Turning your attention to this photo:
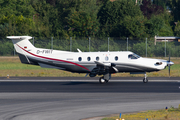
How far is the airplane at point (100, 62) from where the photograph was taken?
80.8 ft

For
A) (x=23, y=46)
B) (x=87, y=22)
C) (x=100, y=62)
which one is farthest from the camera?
(x=87, y=22)

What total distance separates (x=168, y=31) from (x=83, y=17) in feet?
79.7

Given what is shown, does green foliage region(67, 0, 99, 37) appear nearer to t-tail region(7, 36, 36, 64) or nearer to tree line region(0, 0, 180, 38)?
tree line region(0, 0, 180, 38)

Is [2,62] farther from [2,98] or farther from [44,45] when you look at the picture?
[2,98]

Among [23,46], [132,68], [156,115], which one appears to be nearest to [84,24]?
[23,46]

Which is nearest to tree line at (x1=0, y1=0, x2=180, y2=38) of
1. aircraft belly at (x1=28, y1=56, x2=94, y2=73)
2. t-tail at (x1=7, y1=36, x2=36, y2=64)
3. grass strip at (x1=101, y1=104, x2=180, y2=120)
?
t-tail at (x1=7, y1=36, x2=36, y2=64)

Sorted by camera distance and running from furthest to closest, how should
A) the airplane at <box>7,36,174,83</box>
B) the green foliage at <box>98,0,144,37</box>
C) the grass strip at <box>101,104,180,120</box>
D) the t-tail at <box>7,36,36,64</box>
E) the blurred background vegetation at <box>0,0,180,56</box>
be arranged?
the green foliage at <box>98,0,144,37</box>
the blurred background vegetation at <box>0,0,180,56</box>
the t-tail at <box>7,36,36,64</box>
the airplane at <box>7,36,174,83</box>
the grass strip at <box>101,104,180,120</box>

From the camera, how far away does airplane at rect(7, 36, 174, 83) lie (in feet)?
80.8

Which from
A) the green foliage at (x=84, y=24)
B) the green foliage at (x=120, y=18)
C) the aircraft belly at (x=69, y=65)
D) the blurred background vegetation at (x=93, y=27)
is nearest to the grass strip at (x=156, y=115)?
the aircraft belly at (x=69, y=65)

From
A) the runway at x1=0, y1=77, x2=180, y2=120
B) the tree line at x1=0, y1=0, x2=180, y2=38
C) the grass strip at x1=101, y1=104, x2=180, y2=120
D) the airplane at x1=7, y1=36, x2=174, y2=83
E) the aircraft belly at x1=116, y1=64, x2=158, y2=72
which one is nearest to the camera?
the grass strip at x1=101, y1=104, x2=180, y2=120

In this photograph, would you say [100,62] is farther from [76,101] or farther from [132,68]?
[76,101]

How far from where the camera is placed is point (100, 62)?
2384 centimetres

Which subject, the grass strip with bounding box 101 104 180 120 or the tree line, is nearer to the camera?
the grass strip with bounding box 101 104 180 120

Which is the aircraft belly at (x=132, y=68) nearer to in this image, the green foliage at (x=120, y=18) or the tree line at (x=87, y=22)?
the tree line at (x=87, y=22)
